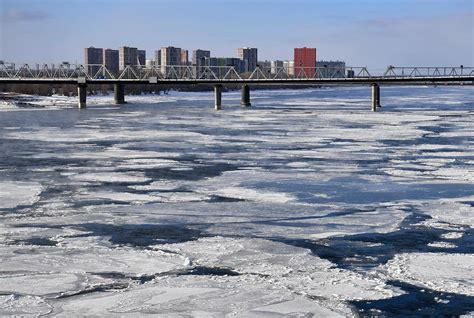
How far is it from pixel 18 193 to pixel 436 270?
Result: 11909 mm

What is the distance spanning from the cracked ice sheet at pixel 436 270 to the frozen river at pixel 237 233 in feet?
0.11

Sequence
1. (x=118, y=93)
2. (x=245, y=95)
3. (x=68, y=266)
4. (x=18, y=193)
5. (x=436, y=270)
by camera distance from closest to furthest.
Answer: (x=436, y=270), (x=68, y=266), (x=18, y=193), (x=245, y=95), (x=118, y=93)

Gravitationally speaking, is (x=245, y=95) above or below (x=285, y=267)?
above

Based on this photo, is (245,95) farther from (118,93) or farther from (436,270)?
(436,270)

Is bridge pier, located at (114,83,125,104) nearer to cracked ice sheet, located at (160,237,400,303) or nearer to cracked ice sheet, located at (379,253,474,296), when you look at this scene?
cracked ice sheet, located at (160,237,400,303)

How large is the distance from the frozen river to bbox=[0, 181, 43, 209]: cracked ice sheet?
0.05 meters

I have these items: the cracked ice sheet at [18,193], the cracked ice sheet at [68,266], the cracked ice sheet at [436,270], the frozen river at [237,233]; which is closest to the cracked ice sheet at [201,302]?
the frozen river at [237,233]

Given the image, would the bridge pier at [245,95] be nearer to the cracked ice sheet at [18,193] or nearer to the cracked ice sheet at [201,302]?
the cracked ice sheet at [18,193]

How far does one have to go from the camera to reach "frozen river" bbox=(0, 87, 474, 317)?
1045 centimetres

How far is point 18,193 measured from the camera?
19750 millimetres

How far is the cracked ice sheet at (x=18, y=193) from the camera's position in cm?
1819

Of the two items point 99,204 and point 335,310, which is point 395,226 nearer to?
point 335,310

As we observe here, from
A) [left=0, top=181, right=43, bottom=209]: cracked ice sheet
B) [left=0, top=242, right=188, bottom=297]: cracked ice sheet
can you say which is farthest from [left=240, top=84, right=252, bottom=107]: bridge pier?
[left=0, top=242, right=188, bottom=297]: cracked ice sheet

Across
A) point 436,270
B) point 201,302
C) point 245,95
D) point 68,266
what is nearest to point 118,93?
point 245,95
